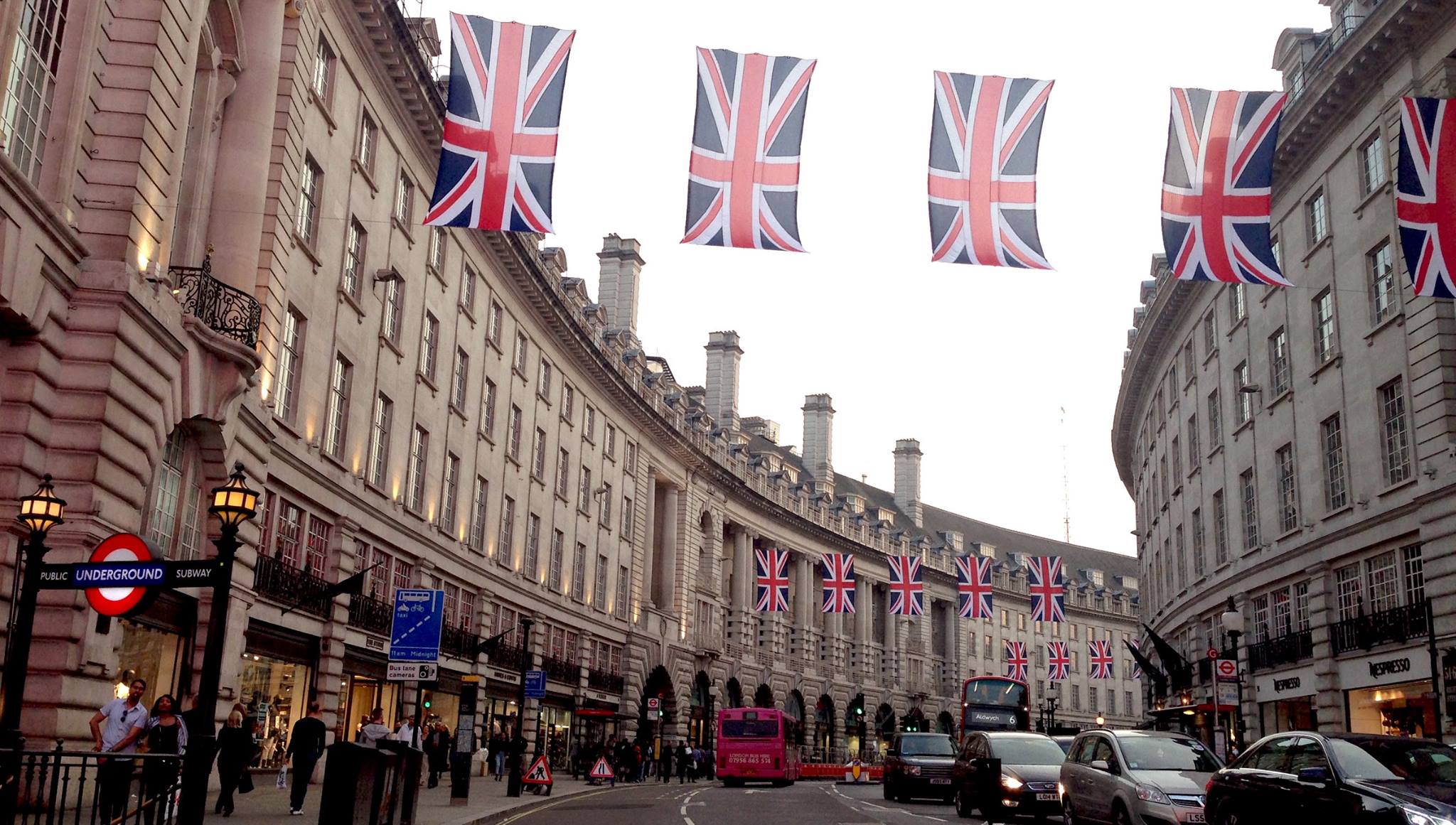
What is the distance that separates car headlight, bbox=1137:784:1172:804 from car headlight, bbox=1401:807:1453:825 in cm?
439

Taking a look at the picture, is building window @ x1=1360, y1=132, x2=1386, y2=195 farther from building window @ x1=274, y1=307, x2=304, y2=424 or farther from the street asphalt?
building window @ x1=274, y1=307, x2=304, y2=424

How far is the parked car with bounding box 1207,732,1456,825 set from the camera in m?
12.1

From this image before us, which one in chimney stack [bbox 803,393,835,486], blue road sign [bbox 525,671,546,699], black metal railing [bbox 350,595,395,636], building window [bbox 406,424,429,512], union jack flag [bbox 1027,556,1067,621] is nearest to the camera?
black metal railing [bbox 350,595,395,636]

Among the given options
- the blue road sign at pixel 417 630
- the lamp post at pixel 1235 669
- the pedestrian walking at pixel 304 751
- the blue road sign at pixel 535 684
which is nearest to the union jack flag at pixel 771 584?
the lamp post at pixel 1235 669

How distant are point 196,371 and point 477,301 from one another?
73.7 feet

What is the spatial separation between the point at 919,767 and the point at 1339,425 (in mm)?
14150

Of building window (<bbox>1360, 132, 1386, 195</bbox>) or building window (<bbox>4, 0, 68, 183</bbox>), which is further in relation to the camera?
building window (<bbox>1360, 132, 1386, 195</bbox>)

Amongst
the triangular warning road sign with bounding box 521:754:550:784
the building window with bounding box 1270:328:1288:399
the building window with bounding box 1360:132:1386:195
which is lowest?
the triangular warning road sign with bounding box 521:754:550:784

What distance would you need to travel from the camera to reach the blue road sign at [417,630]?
2342 cm

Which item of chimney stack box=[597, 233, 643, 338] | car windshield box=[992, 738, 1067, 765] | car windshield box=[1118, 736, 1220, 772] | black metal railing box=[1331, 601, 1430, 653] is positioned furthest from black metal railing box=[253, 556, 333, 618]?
chimney stack box=[597, 233, 643, 338]

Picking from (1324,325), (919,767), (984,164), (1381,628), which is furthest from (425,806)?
(1324,325)

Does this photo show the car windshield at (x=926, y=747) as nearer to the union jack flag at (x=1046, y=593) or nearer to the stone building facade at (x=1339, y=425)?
the stone building facade at (x=1339, y=425)

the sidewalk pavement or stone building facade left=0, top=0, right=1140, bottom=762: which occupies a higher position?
stone building facade left=0, top=0, right=1140, bottom=762

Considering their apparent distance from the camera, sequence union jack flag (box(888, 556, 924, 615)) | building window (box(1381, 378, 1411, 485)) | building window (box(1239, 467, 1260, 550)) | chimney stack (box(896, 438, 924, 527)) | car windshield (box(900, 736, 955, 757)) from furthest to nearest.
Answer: chimney stack (box(896, 438, 924, 527)) → union jack flag (box(888, 556, 924, 615)) → building window (box(1239, 467, 1260, 550)) → car windshield (box(900, 736, 955, 757)) → building window (box(1381, 378, 1411, 485))
